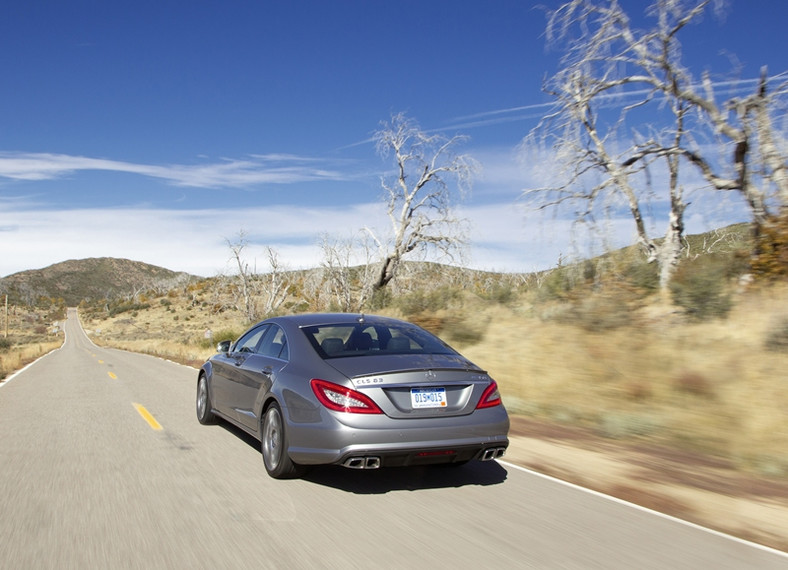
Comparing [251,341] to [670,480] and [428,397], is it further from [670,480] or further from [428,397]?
[670,480]

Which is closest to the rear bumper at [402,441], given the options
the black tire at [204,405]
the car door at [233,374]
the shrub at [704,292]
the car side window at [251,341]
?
the car door at [233,374]

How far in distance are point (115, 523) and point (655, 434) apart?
244 inches

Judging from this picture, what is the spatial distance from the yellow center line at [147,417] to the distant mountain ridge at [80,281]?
527 feet

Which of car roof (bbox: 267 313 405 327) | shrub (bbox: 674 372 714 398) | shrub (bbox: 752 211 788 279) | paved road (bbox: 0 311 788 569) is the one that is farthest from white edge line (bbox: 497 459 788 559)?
shrub (bbox: 752 211 788 279)

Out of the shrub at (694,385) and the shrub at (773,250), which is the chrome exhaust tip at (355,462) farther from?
the shrub at (773,250)

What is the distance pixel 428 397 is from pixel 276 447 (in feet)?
4.96

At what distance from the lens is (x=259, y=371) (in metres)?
6.80

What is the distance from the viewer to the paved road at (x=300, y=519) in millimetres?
4121

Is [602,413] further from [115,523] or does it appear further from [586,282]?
[115,523]

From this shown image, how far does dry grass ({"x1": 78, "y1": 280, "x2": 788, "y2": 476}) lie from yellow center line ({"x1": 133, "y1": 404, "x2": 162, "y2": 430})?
17.0ft

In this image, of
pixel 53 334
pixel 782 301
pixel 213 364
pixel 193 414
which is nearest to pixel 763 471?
pixel 782 301

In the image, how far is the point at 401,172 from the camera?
29438 millimetres

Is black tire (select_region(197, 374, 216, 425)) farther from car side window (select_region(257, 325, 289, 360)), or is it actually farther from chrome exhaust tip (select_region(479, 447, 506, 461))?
chrome exhaust tip (select_region(479, 447, 506, 461))

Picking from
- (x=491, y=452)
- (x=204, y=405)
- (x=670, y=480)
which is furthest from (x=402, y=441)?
(x=204, y=405)
